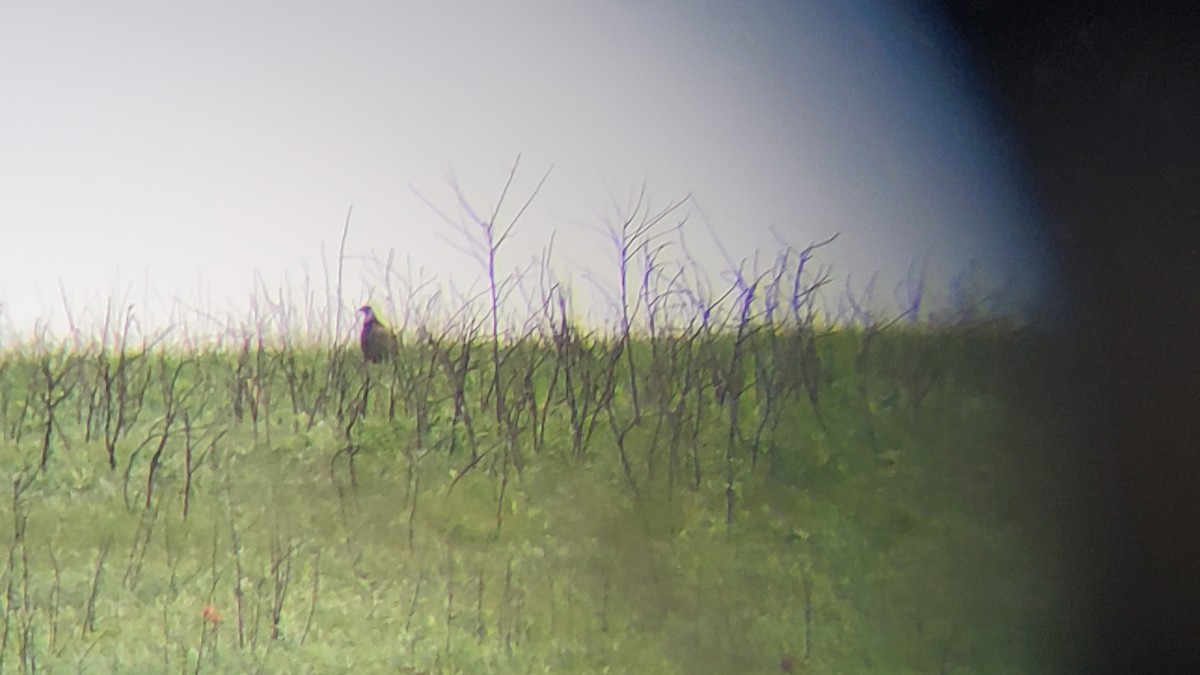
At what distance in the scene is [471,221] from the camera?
50.9 inches

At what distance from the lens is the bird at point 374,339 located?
4.21 ft

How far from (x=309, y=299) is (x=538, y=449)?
39cm

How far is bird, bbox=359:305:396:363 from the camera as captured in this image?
128cm

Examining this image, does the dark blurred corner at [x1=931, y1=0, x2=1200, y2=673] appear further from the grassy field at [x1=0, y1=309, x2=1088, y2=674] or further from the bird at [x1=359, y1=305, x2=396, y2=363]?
the bird at [x1=359, y1=305, x2=396, y2=363]

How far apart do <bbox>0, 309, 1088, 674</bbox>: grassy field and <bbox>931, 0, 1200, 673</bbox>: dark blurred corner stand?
3.9 inches

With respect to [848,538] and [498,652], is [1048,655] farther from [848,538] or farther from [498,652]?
[498,652]

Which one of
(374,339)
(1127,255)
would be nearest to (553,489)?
(374,339)

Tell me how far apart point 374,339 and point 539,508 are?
1.09ft

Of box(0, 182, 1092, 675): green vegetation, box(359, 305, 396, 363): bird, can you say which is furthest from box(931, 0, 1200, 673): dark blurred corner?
box(359, 305, 396, 363): bird

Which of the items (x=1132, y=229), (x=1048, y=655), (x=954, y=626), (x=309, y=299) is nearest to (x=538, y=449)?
(x=309, y=299)

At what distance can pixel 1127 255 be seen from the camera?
1375 millimetres

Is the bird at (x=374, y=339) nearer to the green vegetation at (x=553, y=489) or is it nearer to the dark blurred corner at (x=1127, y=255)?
the green vegetation at (x=553, y=489)

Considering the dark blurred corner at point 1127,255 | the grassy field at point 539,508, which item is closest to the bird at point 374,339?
the grassy field at point 539,508

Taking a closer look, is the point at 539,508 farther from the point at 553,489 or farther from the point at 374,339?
the point at 374,339
